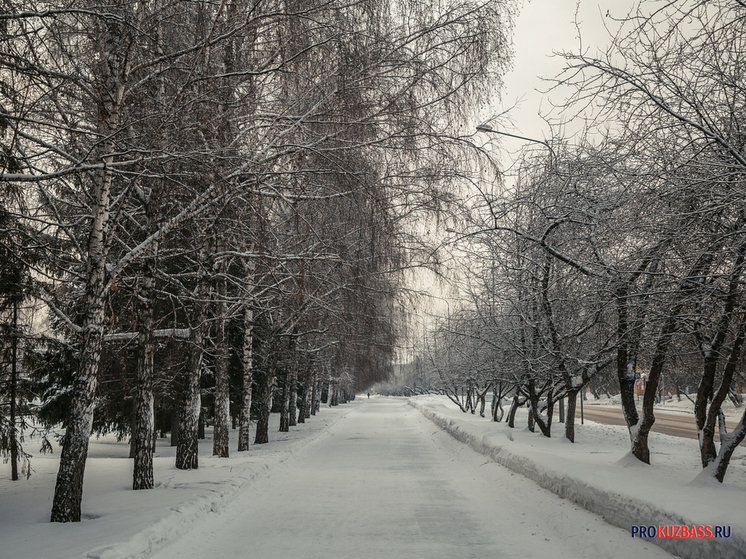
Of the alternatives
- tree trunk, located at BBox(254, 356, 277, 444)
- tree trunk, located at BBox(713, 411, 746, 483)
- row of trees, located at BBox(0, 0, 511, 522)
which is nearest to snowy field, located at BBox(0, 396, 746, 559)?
tree trunk, located at BBox(713, 411, 746, 483)

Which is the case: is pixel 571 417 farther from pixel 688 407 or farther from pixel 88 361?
pixel 688 407

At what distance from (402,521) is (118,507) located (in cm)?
381

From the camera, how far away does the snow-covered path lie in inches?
251

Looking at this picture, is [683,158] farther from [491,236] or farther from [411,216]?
[491,236]

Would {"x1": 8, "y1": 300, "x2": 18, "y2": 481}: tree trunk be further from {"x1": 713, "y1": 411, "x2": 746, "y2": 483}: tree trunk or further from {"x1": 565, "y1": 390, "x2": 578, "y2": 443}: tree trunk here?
{"x1": 565, "y1": 390, "x2": 578, "y2": 443}: tree trunk

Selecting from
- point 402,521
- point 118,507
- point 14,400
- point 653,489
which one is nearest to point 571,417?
point 653,489

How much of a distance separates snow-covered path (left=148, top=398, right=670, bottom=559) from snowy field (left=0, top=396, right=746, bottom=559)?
27 millimetres

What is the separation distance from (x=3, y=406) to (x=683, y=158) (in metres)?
13.4

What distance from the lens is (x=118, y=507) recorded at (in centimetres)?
779

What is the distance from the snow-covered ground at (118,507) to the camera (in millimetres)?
5742

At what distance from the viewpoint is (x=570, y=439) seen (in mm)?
18094

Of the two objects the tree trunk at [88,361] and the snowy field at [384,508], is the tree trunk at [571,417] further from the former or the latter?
the tree trunk at [88,361]

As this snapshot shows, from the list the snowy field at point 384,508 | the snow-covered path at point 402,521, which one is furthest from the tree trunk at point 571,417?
the snow-covered path at point 402,521

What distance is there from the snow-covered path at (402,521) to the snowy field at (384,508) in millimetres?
27
